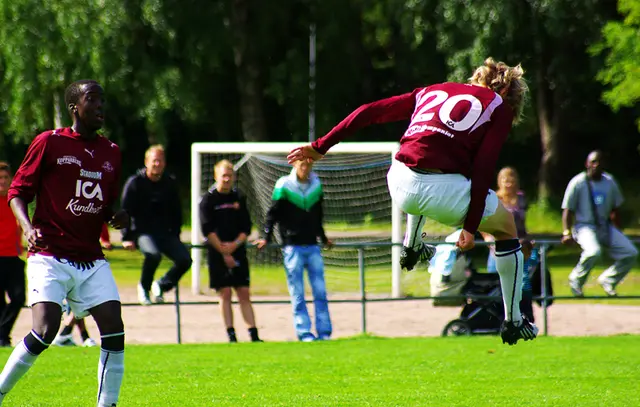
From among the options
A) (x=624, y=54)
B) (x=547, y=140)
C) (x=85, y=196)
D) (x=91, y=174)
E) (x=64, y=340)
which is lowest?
(x=64, y=340)

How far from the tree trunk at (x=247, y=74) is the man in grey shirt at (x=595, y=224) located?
505 inches

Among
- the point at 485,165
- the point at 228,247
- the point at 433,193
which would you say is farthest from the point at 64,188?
the point at 228,247

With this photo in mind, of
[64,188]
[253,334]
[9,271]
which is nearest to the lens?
[64,188]

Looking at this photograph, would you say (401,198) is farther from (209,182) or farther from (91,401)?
(209,182)

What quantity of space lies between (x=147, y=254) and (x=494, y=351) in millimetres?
3891

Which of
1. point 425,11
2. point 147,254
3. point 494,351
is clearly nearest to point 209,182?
point 425,11

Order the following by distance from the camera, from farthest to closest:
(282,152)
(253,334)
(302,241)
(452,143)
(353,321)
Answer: (282,152) → (353,321) → (302,241) → (253,334) → (452,143)

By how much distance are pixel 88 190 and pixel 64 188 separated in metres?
0.14

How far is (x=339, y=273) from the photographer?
1956 centimetres

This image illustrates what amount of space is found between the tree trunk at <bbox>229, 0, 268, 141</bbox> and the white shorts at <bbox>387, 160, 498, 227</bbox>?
1972 cm

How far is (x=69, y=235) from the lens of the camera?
22.2 feet

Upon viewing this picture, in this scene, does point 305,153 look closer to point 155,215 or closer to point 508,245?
point 508,245

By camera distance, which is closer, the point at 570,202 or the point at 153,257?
the point at 153,257

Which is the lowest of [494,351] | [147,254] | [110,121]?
[494,351]
